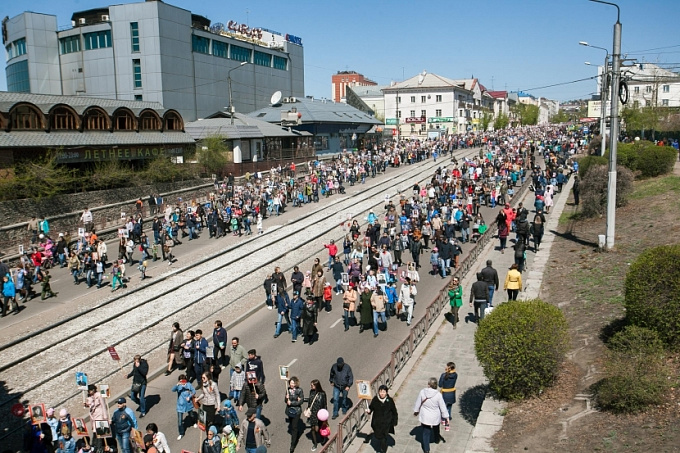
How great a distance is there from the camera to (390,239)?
24922 millimetres

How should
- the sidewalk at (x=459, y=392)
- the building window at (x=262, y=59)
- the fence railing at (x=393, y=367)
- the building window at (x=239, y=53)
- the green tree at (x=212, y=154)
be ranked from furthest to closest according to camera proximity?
the building window at (x=262, y=59) → the building window at (x=239, y=53) → the green tree at (x=212, y=154) → the sidewalk at (x=459, y=392) → the fence railing at (x=393, y=367)

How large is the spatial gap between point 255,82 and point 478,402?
69.1m

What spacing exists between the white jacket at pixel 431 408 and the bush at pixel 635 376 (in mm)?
2622

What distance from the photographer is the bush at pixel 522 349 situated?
1091cm

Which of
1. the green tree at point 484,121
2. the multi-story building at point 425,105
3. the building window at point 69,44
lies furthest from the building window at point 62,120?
the green tree at point 484,121

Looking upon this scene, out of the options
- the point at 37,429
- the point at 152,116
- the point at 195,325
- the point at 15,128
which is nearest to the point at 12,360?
the point at 195,325

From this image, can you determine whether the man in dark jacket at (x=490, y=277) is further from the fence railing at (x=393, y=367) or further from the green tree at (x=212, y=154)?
the green tree at (x=212, y=154)

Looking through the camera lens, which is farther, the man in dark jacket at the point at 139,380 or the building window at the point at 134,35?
the building window at the point at 134,35

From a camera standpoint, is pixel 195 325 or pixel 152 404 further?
pixel 195 325

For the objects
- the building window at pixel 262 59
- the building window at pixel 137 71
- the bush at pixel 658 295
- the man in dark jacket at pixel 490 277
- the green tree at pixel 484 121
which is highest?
the building window at pixel 262 59

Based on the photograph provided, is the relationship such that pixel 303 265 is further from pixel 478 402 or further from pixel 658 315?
pixel 658 315

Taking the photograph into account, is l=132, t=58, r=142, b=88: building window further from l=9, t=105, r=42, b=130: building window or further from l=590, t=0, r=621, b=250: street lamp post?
l=590, t=0, r=621, b=250: street lamp post

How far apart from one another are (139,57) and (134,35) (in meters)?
2.28

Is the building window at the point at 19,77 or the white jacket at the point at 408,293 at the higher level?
the building window at the point at 19,77
